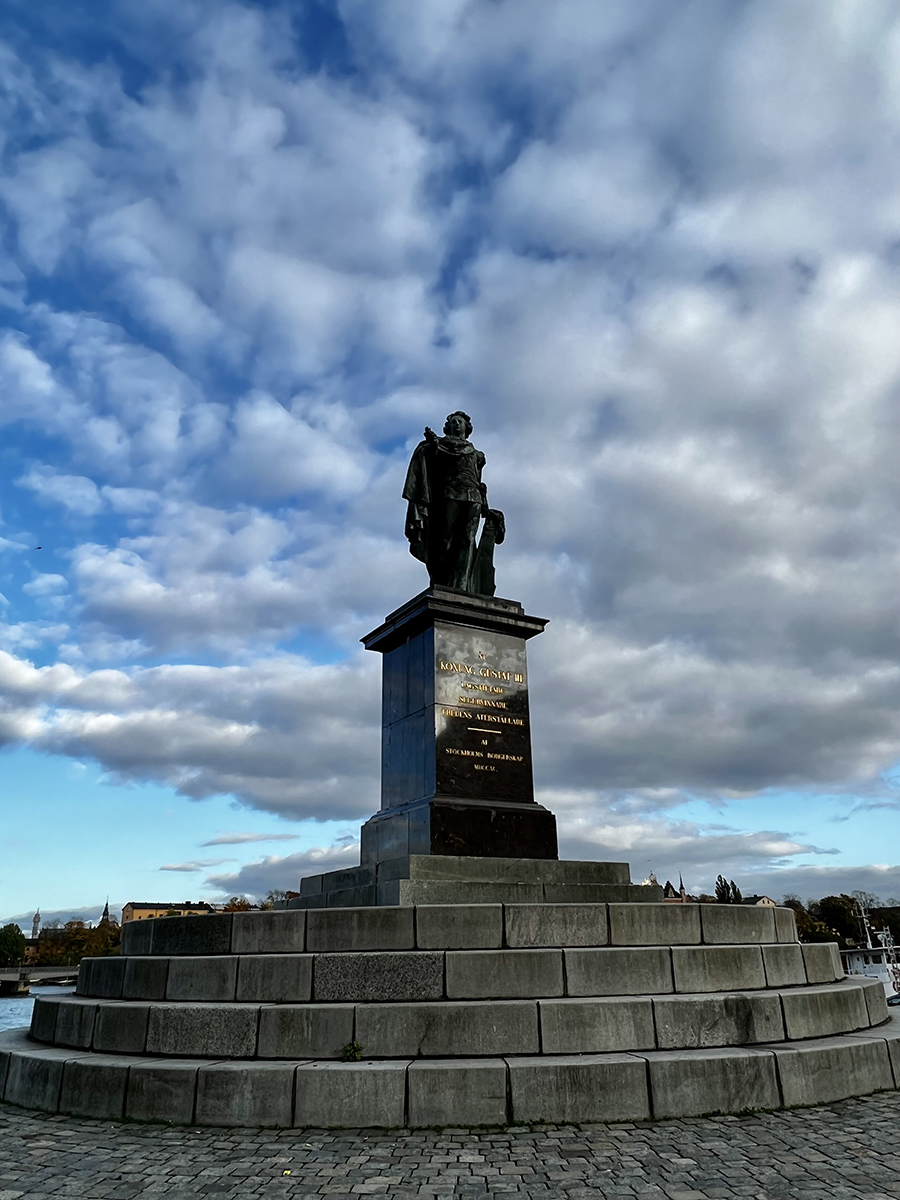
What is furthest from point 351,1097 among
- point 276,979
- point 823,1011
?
point 823,1011

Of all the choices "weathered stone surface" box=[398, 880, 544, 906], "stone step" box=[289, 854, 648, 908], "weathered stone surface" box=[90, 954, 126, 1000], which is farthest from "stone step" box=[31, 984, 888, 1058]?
"stone step" box=[289, 854, 648, 908]

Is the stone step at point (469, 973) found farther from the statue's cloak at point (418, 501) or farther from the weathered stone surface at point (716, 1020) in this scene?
the statue's cloak at point (418, 501)

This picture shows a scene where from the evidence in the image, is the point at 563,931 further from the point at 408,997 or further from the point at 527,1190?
the point at 527,1190

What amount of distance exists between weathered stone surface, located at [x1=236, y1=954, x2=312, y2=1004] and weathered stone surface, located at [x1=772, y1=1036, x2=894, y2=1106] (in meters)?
4.57

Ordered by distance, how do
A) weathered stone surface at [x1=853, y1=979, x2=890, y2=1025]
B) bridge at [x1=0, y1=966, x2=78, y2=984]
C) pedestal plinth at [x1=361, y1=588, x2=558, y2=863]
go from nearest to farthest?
1. weathered stone surface at [x1=853, y1=979, x2=890, y2=1025]
2. pedestal plinth at [x1=361, y1=588, x2=558, y2=863]
3. bridge at [x1=0, y1=966, x2=78, y2=984]

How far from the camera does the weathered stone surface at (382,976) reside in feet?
28.0

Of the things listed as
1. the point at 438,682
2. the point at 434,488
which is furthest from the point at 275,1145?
the point at 434,488

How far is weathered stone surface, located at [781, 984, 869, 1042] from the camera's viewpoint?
347 inches

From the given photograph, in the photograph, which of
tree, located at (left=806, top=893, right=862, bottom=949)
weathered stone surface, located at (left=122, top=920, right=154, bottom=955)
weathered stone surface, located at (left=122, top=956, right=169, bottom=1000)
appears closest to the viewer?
weathered stone surface, located at (left=122, top=956, right=169, bottom=1000)

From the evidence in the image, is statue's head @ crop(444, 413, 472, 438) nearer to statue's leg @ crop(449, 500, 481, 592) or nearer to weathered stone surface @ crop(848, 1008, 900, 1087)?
→ statue's leg @ crop(449, 500, 481, 592)

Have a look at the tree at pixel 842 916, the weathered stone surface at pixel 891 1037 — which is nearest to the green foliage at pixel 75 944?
the tree at pixel 842 916

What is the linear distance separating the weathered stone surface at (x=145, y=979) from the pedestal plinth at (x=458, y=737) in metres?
3.67

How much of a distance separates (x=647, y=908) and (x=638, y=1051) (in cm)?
190

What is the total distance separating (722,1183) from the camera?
19.1 feet
